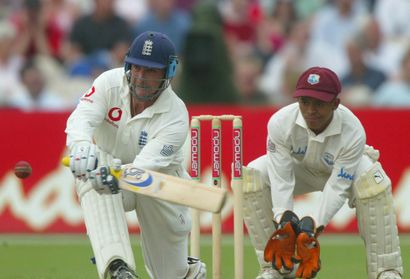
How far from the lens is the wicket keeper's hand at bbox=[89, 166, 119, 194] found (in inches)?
229

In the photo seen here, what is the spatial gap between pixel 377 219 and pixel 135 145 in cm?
162

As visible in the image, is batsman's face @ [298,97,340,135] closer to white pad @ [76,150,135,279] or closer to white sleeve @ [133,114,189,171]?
white sleeve @ [133,114,189,171]

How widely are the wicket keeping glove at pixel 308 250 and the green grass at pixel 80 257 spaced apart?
1.41 m

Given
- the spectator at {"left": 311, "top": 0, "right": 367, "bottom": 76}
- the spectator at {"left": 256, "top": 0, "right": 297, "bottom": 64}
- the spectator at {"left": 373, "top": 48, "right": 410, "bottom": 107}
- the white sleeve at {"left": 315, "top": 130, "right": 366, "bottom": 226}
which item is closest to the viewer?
the white sleeve at {"left": 315, "top": 130, "right": 366, "bottom": 226}

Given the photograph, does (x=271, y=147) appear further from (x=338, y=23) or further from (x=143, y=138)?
(x=338, y=23)

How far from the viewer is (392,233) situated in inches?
274

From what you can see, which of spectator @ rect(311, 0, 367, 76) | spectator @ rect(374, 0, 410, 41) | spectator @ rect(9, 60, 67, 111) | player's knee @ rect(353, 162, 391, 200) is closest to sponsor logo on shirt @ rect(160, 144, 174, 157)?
player's knee @ rect(353, 162, 391, 200)

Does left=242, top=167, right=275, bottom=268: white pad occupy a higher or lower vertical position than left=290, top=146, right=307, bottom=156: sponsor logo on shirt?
lower

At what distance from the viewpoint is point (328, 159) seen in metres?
6.90

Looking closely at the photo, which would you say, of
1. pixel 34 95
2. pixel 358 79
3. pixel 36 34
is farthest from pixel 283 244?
pixel 36 34

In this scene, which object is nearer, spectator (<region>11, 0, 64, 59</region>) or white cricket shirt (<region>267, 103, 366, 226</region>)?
Result: white cricket shirt (<region>267, 103, 366, 226</region>)

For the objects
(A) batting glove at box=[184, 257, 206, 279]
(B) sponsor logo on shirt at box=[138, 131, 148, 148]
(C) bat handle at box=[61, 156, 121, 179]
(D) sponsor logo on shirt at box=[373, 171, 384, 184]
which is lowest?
(A) batting glove at box=[184, 257, 206, 279]

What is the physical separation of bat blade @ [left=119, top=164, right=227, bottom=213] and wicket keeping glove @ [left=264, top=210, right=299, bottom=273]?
2.95 feet

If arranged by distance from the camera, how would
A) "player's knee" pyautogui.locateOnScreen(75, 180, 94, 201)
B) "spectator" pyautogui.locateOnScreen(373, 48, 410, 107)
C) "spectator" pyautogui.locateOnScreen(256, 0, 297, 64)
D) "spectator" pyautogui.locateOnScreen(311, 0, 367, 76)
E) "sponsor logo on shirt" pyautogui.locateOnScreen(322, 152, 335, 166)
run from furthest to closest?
Result: "spectator" pyautogui.locateOnScreen(256, 0, 297, 64) < "spectator" pyautogui.locateOnScreen(311, 0, 367, 76) < "spectator" pyautogui.locateOnScreen(373, 48, 410, 107) < "sponsor logo on shirt" pyautogui.locateOnScreen(322, 152, 335, 166) < "player's knee" pyautogui.locateOnScreen(75, 180, 94, 201)
